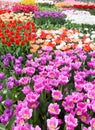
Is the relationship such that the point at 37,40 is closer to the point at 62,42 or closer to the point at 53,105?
the point at 62,42

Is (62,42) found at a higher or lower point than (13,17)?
higher

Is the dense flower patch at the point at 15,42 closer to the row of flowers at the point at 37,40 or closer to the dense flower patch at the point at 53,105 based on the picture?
the row of flowers at the point at 37,40

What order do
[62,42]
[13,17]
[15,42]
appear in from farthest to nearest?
1. [13,17]
2. [15,42]
3. [62,42]

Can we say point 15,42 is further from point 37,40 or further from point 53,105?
point 53,105

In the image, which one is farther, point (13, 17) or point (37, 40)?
point (13, 17)

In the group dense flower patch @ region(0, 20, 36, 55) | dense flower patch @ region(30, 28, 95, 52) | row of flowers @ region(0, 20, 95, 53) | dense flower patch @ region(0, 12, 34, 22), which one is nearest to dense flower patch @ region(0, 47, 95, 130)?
dense flower patch @ region(30, 28, 95, 52)

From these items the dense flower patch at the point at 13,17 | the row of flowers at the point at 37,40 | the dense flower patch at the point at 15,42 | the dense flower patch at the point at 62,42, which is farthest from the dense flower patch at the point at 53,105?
the dense flower patch at the point at 13,17

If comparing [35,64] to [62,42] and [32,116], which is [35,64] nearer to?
[32,116]

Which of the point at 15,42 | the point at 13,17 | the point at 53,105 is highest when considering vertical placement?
the point at 53,105

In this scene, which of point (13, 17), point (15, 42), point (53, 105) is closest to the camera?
point (53, 105)

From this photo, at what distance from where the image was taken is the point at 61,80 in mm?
3486

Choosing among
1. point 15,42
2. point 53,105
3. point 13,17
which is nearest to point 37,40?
point 15,42

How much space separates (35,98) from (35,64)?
1.29m

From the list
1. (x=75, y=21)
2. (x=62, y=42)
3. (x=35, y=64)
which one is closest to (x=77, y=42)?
(x=62, y=42)
